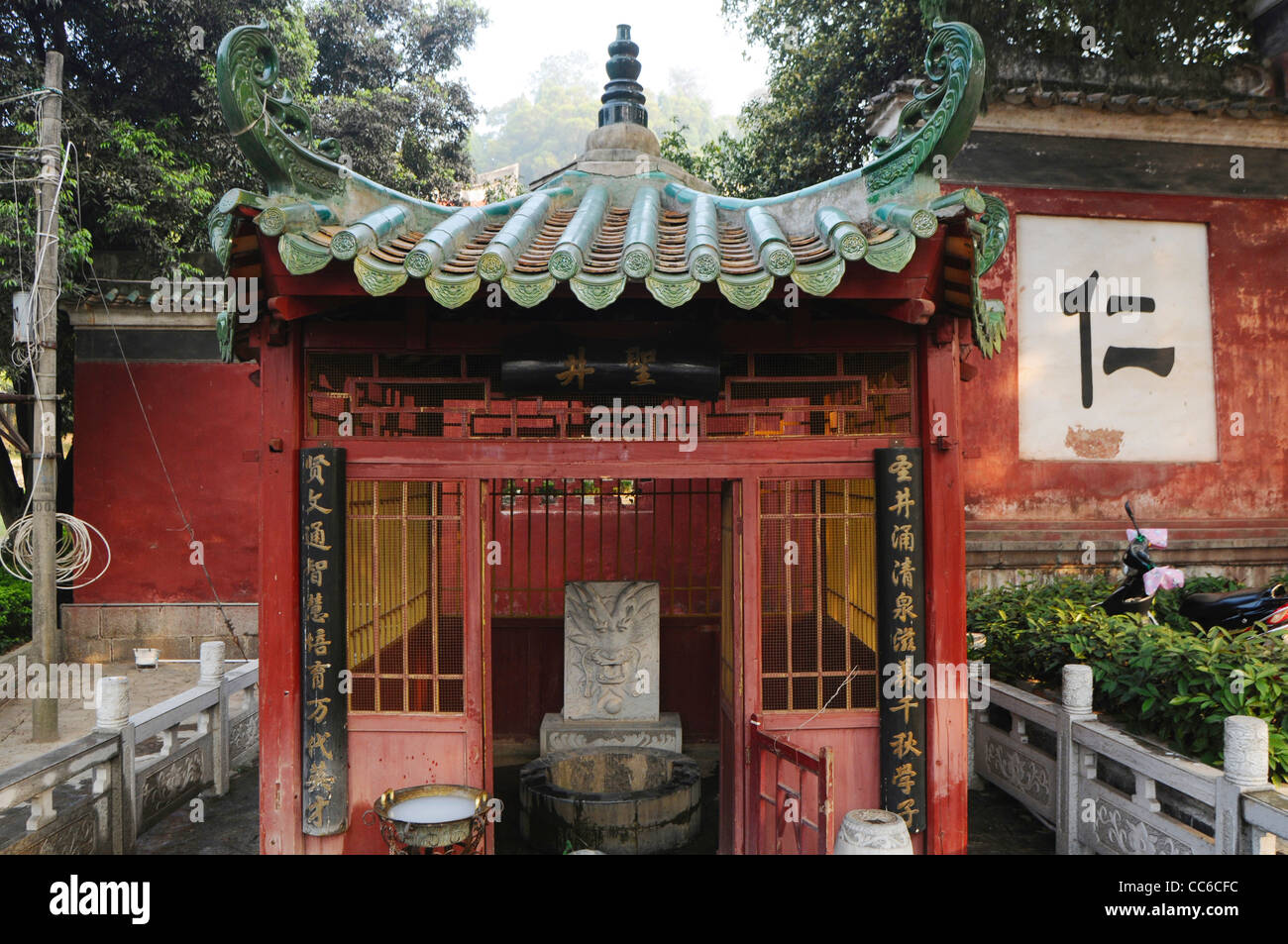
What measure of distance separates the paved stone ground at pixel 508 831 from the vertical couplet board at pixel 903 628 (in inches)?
86.3

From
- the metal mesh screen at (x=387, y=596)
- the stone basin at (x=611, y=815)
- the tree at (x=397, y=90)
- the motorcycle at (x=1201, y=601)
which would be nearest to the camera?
the metal mesh screen at (x=387, y=596)

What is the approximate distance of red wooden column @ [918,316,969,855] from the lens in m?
5.00

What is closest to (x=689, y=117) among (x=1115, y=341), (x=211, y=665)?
(x=1115, y=341)

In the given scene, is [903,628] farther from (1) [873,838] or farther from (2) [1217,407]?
(2) [1217,407]

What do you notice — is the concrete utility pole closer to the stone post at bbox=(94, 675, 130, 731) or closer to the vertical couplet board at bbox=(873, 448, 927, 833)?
the stone post at bbox=(94, 675, 130, 731)

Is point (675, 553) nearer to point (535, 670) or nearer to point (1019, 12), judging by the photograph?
point (535, 670)

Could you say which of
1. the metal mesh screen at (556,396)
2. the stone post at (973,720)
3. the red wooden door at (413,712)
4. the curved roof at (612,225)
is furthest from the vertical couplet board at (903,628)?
the stone post at (973,720)

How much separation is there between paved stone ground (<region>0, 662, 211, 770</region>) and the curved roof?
6322mm

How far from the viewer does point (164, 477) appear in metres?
13.0

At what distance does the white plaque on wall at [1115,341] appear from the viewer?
11.4 meters

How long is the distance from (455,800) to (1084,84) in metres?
12.0

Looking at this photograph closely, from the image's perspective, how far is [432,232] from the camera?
14.2 ft

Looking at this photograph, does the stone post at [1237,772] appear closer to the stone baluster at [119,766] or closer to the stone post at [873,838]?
the stone post at [873,838]

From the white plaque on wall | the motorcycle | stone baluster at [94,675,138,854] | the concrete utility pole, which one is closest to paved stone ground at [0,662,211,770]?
the concrete utility pole
